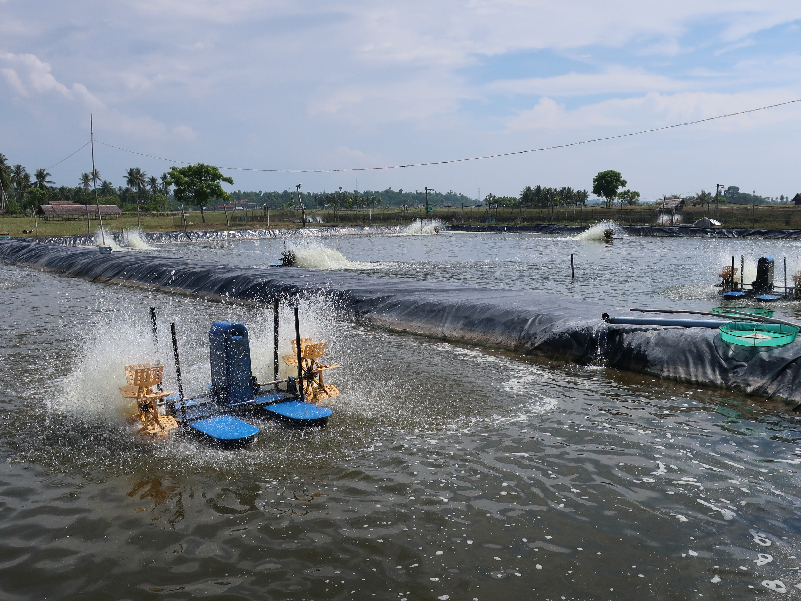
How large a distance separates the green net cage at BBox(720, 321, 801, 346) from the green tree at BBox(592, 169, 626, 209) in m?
136

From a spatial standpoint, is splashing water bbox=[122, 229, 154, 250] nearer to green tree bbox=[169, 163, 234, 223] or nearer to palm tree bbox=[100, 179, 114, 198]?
green tree bbox=[169, 163, 234, 223]

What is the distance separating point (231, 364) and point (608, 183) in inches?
5691

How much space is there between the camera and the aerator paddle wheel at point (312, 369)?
11188 mm

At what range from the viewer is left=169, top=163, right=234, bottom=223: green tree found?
297 feet

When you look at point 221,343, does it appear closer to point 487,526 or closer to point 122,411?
point 122,411

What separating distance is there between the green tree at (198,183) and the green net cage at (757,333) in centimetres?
8498

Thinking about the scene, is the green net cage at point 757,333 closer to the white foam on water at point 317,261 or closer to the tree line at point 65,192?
the white foam on water at point 317,261

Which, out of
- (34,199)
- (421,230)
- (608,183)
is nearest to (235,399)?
(421,230)

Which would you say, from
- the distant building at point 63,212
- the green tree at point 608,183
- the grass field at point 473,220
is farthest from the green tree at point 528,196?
the distant building at point 63,212

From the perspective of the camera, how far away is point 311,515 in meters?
7.35

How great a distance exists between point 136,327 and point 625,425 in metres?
14.5

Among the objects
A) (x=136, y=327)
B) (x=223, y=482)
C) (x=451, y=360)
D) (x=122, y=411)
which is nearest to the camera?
(x=223, y=482)

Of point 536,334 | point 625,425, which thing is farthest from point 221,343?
point 536,334

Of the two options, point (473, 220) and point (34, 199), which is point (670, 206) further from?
point (34, 199)
